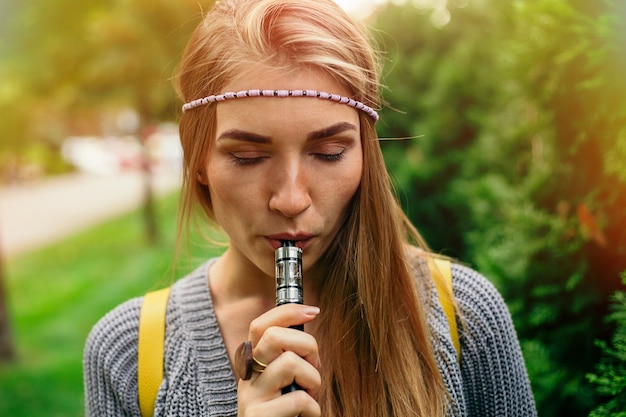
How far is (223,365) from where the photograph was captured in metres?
2.03

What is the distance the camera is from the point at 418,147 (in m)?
5.32

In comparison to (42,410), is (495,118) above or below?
above

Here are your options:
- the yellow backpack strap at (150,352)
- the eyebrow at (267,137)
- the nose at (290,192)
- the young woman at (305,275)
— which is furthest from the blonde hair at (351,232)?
the yellow backpack strap at (150,352)

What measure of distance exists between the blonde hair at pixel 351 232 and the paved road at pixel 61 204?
30.1 feet

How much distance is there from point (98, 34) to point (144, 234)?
392cm

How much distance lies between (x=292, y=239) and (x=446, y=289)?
0.58 metres

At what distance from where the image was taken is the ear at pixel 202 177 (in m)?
2.00

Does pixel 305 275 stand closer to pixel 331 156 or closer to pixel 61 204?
pixel 331 156

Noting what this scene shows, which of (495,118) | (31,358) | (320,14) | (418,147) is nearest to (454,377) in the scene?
(320,14)

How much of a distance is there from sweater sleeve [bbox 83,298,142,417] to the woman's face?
546 mm

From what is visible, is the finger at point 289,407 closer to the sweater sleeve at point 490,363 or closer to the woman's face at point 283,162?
the woman's face at point 283,162

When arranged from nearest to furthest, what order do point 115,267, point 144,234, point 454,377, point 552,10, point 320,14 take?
point 320,14 → point 454,377 → point 552,10 → point 115,267 → point 144,234

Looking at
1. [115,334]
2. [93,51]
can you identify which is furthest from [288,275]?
[93,51]

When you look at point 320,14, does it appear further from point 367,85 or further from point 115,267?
point 115,267
